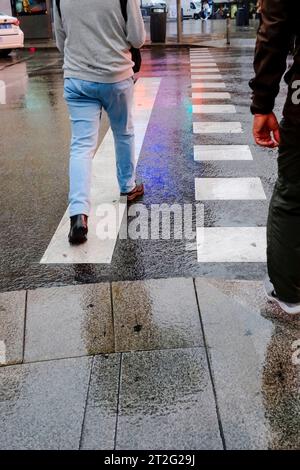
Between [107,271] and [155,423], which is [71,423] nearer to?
[155,423]

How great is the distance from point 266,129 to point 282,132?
212 mm

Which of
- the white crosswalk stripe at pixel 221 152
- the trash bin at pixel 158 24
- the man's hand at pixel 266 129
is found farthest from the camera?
the trash bin at pixel 158 24

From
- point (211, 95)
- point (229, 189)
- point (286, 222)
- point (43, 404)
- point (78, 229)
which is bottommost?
point (211, 95)

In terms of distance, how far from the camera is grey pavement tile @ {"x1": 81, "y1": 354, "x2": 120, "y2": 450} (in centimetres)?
222

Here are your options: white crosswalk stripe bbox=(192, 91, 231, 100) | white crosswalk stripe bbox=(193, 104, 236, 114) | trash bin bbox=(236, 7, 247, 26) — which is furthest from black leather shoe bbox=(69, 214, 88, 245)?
trash bin bbox=(236, 7, 247, 26)

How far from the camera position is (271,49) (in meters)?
2.44

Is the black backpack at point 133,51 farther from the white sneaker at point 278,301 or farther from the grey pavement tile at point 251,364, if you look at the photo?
the white sneaker at point 278,301

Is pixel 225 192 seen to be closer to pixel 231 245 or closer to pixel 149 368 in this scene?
pixel 231 245

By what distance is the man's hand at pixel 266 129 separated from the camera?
271 centimetres

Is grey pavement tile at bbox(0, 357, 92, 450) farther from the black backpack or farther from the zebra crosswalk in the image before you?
the black backpack

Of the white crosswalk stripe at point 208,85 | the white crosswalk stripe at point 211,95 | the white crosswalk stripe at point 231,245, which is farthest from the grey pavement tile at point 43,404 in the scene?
the white crosswalk stripe at point 208,85

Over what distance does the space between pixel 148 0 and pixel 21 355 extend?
2108 inches

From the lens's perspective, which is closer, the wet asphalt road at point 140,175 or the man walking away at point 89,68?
the wet asphalt road at point 140,175

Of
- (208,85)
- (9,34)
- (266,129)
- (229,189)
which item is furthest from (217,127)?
(9,34)
